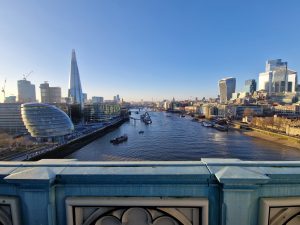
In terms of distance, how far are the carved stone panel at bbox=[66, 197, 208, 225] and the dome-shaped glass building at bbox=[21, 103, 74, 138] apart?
22.3 m

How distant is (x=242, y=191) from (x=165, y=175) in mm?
419

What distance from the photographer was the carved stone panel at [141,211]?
1012 millimetres

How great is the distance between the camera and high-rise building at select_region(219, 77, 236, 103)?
105m

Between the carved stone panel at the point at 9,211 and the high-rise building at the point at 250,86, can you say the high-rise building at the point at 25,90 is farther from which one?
the high-rise building at the point at 250,86

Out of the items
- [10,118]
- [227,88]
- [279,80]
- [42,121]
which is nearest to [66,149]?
[42,121]

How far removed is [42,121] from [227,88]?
104600 mm

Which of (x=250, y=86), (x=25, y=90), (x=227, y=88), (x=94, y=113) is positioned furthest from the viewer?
(x=227, y=88)

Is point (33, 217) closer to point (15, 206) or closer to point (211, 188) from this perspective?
point (15, 206)

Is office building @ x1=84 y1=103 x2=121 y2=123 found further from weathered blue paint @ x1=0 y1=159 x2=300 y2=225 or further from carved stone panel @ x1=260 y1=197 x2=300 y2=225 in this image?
carved stone panel @ x1=260 y1=197 x2=300 y2=225

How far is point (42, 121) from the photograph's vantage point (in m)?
20.7

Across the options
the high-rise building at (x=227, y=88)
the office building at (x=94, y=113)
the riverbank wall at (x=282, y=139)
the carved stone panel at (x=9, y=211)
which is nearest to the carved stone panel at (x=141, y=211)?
the carved stone panel at (x=9, y=211)

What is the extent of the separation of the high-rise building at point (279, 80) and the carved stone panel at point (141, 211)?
10764 cm

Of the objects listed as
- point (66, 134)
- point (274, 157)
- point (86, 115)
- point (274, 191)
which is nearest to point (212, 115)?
point (86, 115)

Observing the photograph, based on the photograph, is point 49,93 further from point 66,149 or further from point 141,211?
point 141,211
